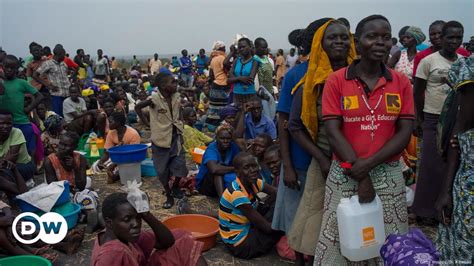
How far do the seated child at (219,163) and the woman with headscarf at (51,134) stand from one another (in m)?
2.75

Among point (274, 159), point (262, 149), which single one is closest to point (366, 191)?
point (274, 159)

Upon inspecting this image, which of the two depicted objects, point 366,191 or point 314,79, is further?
point 314,79

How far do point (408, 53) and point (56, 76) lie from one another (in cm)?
629

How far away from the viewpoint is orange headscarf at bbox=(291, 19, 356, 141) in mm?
2521

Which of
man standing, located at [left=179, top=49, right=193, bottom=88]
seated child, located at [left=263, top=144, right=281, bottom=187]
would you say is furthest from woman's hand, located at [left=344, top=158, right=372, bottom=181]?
man standing, located at [left=179, top=49, right=193, bottom=88]

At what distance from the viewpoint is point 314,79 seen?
8.28 ft

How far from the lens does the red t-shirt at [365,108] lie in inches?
89.0

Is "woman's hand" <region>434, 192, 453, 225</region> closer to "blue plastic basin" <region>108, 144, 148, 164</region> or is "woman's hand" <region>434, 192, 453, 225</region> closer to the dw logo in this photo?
the dw logo

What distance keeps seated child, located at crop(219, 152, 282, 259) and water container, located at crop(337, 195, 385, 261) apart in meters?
1.42

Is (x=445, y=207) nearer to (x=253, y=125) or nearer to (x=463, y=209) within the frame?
(x=463, y=209)

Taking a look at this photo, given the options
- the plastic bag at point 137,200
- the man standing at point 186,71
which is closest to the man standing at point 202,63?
the man standing at point 186,71

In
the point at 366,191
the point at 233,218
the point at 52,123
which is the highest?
the point at 366,191

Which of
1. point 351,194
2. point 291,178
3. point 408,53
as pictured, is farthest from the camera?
point 408,53

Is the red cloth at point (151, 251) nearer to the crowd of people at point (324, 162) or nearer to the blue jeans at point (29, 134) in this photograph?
the crowd of people at point (324, 162)
